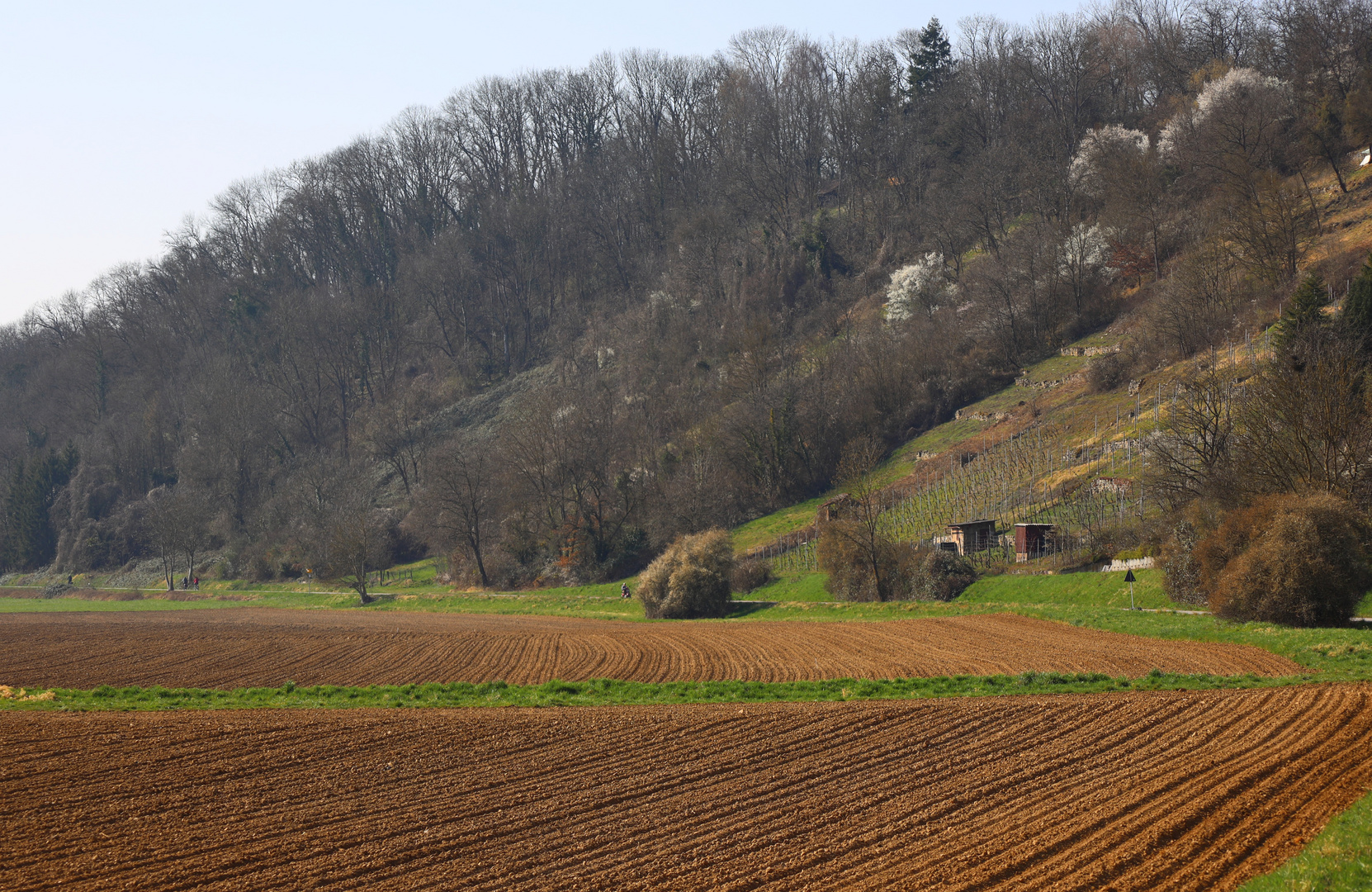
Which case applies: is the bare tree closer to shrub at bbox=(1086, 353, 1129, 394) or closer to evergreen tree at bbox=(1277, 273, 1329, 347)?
shrub at bbox=(1086, 353, 1129, 394)

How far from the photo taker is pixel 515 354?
326 feet

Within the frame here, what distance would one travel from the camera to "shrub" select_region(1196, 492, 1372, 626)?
74.4ft

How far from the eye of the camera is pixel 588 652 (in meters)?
27.9

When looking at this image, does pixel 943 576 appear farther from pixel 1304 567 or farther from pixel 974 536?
pixel 1304 567

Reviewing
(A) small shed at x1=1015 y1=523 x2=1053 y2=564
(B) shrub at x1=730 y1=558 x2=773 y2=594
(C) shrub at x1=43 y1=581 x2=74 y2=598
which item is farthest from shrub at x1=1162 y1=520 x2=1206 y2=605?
(C) shrub at x1=43 y1=581 x2=74 y2=598

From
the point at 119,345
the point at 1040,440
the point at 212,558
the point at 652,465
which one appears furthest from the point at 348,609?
the point at 119,345

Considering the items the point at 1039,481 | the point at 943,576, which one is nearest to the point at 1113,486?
the point at 1039,481

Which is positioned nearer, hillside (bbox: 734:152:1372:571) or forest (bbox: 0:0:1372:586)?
hillside (bbox: 734:152:1372:571)

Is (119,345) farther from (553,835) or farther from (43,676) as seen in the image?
(553,835)

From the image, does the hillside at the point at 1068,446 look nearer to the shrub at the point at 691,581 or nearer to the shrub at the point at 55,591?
the shrub at the point at 691,581

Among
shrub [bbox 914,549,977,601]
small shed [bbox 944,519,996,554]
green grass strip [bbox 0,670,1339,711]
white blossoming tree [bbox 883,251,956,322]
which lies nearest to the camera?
green grass strip [bbox 0,670,1339,711]

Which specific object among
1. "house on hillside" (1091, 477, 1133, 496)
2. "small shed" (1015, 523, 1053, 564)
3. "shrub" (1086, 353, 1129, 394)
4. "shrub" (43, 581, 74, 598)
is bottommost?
"small shed" (1015, 523, 1053, 564)

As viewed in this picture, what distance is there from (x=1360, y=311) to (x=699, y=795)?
4144cm

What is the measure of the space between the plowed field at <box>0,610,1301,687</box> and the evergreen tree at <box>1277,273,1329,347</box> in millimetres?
22027
